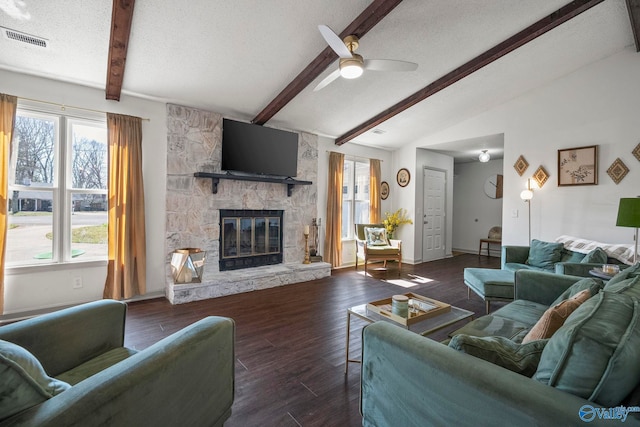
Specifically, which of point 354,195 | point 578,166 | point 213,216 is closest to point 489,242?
point 578,166

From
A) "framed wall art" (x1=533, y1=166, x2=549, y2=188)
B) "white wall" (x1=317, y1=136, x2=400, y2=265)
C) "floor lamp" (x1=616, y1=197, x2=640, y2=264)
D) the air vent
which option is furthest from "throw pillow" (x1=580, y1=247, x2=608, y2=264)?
the air vent

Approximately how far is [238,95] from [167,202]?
1.70 metres

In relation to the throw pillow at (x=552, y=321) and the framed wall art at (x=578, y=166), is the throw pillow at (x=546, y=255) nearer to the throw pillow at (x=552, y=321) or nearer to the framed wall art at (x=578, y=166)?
the framed wall art at (x=578, y=166)

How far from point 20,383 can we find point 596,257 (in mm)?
4617

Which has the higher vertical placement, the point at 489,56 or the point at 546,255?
the point at 489,56

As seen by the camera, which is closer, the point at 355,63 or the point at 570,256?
the point at 355,63

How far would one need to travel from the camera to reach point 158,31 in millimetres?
2648

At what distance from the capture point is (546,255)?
3736 mm

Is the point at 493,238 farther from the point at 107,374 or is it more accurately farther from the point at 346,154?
the point at 107,374

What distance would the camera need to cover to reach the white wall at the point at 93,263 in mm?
3043

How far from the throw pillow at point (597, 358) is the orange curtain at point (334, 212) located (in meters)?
4.54

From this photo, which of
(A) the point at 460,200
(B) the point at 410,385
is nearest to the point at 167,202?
(B) the point at 410,385

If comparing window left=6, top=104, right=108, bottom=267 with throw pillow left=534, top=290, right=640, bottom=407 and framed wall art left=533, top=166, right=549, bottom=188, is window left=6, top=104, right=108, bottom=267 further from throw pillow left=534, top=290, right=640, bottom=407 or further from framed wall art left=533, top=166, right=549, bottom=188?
framed wall art left=533, top=166, right=549, bottom=188

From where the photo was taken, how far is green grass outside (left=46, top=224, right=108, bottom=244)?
3395 millimetres
